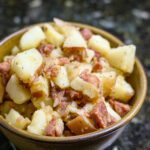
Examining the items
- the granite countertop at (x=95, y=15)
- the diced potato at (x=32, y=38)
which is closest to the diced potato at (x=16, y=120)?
the diced potato at (x=32, y=38)

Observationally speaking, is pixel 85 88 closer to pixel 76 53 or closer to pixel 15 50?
pixel 76 53

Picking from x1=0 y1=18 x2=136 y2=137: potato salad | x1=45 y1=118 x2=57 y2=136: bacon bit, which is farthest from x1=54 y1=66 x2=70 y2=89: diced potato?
x1=45 y1=118 x2=57 y2=136: bacon bit

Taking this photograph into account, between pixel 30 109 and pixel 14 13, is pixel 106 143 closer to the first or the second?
pixel 30 109

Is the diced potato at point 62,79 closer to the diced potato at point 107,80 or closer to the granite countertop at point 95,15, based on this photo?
the diced potato at point 107,80

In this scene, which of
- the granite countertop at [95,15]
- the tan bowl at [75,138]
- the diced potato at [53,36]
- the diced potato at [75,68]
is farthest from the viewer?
the granite countertop at [95,15]

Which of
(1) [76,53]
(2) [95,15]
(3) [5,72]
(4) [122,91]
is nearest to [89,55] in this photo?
(1) [76,53]

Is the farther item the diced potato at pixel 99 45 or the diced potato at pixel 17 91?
the diced potato at pixel 99 45

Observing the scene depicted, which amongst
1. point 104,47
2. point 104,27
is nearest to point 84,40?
point 104,47
